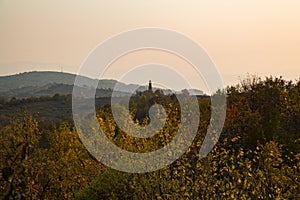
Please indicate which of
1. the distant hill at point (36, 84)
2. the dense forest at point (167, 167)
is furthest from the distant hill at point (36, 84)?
the dense forest at point (167, 167)

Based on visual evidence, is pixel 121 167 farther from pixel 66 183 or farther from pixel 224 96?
pixel 224 96

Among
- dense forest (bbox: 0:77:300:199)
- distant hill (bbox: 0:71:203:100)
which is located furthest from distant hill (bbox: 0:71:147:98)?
dense forest (bbox: 0:77:300:199)

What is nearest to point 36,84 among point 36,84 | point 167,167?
point 36,84

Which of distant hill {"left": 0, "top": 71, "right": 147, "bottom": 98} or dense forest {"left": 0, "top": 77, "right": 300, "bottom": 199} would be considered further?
distant hill {"left": 0, "top": 71, "right": 147, "bottom": 98}

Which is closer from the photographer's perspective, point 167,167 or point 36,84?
point 167,167

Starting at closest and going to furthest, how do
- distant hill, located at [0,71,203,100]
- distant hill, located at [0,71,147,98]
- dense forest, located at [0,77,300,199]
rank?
dense forest, located at [0,77,300,199] < distant hill, located at [0,71,203,100] < distant hill, located at [0,71,147,98]

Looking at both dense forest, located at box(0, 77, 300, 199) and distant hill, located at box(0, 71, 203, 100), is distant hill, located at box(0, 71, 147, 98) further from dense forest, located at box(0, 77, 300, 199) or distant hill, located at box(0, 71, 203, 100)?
dense forest, located at box(0, 77, 300, 199)

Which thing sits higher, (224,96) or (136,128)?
(224,96)

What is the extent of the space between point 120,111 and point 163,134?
803 cm

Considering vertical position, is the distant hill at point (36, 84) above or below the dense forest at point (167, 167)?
above

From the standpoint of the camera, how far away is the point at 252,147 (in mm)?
29344

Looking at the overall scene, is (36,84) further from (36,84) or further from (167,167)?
(167,167)

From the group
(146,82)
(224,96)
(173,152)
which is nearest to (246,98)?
(224,96)

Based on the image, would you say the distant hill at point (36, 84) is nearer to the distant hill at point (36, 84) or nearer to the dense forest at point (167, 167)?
the distant hill at point (36, 84)
